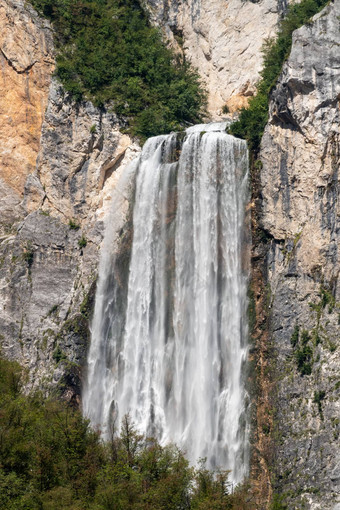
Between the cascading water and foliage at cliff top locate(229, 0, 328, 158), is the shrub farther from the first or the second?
foliage at cliff top locate(229, 0, 328, 158)

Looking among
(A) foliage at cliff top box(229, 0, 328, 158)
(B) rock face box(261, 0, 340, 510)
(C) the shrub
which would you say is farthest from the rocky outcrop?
(B) rock face box(261, 0, 340, 510)

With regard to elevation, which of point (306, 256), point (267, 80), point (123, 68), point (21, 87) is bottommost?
point (306, 256)

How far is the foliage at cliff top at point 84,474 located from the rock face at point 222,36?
89.6 feet

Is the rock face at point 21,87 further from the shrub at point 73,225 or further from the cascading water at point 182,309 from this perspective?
the cascading water at point 182,309

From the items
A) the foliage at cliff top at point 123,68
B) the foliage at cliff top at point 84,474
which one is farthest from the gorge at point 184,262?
the foliage at cliff top at point 84,474

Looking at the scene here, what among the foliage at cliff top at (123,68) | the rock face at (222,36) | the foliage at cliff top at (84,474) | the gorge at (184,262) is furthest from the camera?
the rock face at (222,36)

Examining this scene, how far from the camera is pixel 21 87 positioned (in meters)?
50.1

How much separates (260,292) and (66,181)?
14533mm

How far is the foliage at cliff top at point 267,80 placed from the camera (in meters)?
43.1

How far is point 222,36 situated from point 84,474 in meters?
34.7

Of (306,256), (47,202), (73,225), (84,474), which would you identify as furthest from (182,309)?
(84,474)

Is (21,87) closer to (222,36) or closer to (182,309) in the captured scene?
(222,36)

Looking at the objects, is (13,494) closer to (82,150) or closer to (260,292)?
(260,292)

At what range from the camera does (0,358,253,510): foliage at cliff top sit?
30297mm
